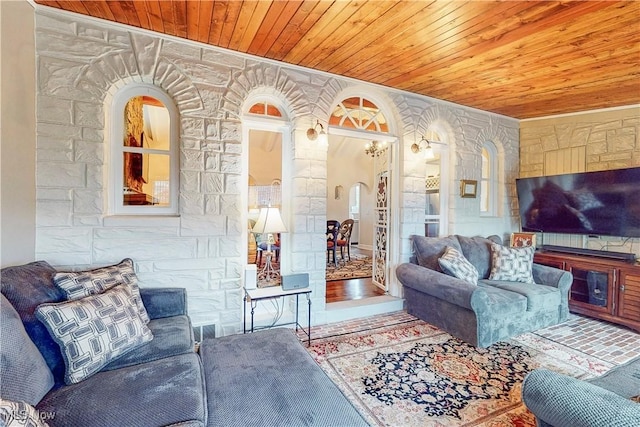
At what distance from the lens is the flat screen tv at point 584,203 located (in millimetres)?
3219

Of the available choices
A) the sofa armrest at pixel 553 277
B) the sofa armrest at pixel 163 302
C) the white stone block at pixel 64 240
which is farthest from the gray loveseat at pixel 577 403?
the white stone block at pixel 64 240

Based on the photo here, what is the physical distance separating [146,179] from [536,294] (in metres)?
3.93

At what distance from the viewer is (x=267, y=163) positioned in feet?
12.1

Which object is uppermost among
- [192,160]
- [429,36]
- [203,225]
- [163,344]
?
[429,36]

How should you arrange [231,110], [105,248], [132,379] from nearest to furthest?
[132,379]
[105,248]
[231,110]

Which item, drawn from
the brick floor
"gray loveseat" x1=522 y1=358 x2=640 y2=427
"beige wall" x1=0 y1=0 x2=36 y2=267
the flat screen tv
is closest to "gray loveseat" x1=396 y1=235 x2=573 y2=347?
the brick floor

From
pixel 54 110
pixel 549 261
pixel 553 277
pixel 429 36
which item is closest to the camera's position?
pixel 54 110

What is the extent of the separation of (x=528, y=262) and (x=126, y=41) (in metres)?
4.56

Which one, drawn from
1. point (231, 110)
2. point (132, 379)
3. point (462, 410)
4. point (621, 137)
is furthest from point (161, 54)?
point (621, 137)

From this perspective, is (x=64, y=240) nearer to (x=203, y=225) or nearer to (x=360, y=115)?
(x=203, y=225)

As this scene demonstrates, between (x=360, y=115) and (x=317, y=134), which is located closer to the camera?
(x=317, y=134)

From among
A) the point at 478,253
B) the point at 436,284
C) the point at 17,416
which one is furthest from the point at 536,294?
the point at 17,416

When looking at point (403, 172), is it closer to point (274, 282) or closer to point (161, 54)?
point (274, 282)

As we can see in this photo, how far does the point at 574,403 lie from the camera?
104 centimetres
